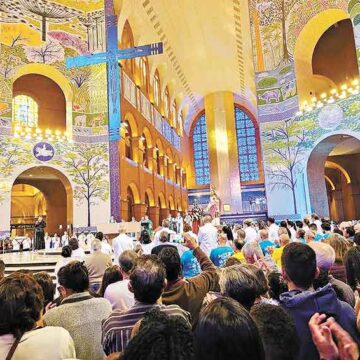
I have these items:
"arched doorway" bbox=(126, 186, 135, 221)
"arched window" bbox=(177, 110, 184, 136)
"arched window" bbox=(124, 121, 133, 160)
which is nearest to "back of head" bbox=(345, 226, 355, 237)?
"arched doorway" bbox=(126, 186, 135, 221)

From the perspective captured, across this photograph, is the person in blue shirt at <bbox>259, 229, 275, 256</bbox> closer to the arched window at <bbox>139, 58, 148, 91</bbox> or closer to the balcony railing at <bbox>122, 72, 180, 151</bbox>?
the balcony railing at <bbox>122, 72, 180, 151</bbox>

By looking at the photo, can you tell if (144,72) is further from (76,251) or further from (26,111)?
→ (76,251)

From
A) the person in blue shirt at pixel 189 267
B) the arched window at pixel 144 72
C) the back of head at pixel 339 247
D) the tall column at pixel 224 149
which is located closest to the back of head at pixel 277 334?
the back of head at pixel 339 247

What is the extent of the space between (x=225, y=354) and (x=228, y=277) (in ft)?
3.03

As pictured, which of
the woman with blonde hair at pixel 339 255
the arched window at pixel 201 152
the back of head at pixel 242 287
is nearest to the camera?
the back of head at pixel 242 287

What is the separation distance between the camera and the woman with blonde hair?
9.43ft

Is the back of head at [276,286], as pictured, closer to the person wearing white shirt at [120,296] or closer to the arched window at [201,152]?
the person wearing white shirt at [120,296]

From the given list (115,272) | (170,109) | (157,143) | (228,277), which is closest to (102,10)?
(157,143)

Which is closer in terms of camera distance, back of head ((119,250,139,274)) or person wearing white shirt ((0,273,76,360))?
person wearing white shirt ((0,273,76,360))

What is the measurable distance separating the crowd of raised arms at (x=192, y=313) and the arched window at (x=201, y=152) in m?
28.0

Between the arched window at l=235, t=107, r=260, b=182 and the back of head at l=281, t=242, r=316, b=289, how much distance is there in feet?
93.5

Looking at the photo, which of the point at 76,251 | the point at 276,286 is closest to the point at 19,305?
the point at 276,286

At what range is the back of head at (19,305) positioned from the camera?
4.99ft

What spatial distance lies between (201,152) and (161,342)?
3101 centimetres
